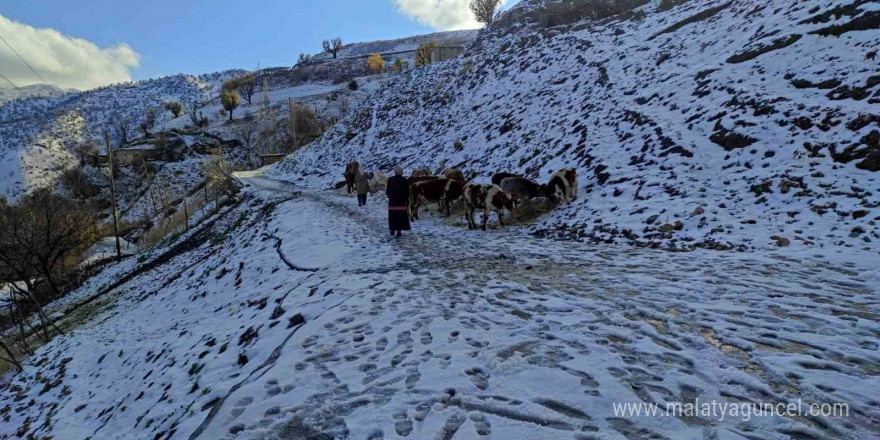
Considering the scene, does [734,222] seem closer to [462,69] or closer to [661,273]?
[661,273]

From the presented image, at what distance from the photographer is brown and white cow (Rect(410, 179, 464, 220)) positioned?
13.9 meters

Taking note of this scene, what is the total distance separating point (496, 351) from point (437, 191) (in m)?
10.3

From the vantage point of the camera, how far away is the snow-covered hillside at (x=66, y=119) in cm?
8812

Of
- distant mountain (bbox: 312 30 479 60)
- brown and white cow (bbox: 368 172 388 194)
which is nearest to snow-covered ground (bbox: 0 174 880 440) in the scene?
brown and white cow (bbox: 368 172 388 194)

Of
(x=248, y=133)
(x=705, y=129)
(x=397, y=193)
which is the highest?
(x=248, y=133)

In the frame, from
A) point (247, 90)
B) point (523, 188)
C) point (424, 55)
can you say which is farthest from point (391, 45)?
point (523, 188)

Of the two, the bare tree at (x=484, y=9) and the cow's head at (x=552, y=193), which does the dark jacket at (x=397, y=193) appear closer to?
the cow's head at (x=552, y=193)

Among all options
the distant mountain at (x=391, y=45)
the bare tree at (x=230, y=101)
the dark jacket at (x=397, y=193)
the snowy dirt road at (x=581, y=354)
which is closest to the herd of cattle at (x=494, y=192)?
the dark jacket at (x=397, y=193)

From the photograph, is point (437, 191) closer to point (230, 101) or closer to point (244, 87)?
point (230, 101)

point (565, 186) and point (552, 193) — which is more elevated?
point (565, 186)

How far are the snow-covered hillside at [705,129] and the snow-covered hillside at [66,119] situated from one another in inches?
3798

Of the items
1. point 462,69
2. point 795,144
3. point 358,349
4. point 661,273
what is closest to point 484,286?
point 358,349

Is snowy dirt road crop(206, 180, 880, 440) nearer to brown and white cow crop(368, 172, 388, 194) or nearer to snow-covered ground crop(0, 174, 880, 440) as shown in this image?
snow-covered ground crop(0, 174, 880, 440)

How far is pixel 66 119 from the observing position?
129125 millimetres
